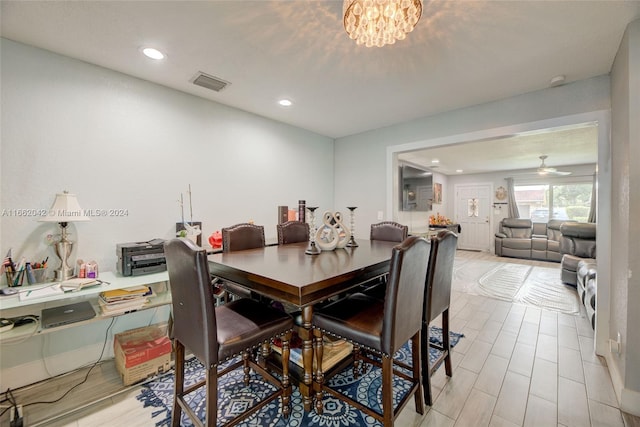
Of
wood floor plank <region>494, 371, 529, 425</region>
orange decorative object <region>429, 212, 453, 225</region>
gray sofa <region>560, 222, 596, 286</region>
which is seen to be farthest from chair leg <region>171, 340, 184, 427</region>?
orange decorative object <region>429, 212, 453, 225</region>

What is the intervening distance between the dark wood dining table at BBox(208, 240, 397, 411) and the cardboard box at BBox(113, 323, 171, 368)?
90 centimetres

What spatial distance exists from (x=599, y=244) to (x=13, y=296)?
14.4 feet

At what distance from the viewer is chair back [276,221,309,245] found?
2.67 meters

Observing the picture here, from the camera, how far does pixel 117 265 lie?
2.21 meters

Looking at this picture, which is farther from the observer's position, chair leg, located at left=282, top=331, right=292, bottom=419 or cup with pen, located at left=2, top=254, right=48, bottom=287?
cup with pen, located at left=2, top=254, right=48, bottom=287

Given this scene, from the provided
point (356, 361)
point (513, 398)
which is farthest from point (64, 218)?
point (513, 398)

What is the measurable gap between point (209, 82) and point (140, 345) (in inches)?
→ 92.1

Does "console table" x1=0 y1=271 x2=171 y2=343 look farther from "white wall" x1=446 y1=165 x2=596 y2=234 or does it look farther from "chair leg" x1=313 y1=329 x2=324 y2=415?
"white wall" x1=446 y1=165 x2=596 y2=234

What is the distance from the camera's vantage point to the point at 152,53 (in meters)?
2.01

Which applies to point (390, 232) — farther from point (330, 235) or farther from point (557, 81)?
point (557, 81)

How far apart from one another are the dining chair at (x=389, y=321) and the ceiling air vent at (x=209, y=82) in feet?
7.35

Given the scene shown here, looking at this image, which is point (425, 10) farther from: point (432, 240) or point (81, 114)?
point (81, 114)

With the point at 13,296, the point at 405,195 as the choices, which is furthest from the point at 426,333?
the point at 405,195

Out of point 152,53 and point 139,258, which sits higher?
point 152,53
